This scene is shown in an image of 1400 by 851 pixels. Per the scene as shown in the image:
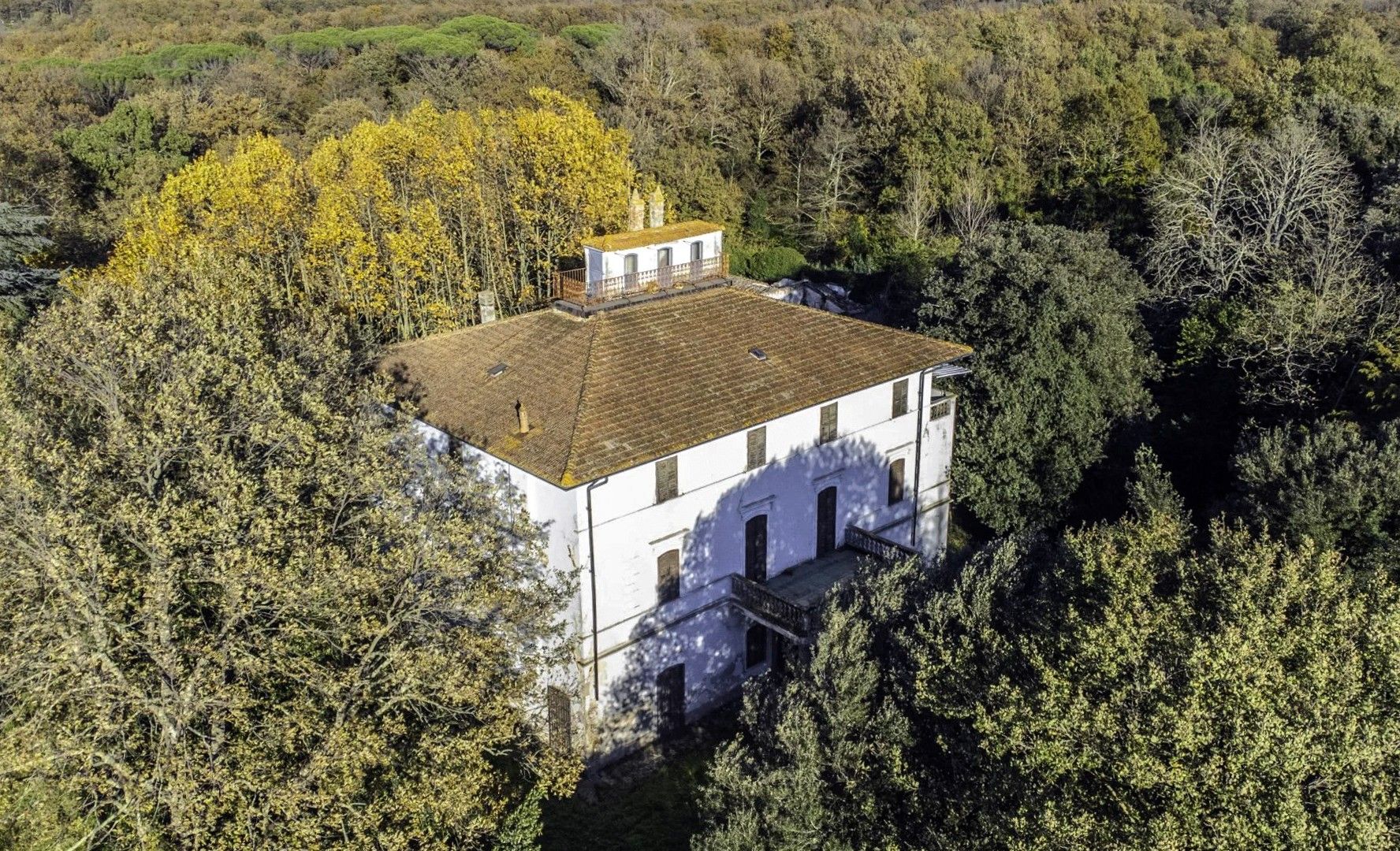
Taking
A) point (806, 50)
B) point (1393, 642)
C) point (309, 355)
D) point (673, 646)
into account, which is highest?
point (806, 50)

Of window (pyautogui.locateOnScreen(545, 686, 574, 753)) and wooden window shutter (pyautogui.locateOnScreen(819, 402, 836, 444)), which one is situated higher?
wooden window shutter (pyautogui.locateOnScreen(819, 402, 836, 444))

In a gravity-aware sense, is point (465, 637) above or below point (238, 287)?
below

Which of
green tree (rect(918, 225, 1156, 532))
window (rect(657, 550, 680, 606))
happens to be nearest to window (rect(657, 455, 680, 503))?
window (rect(657, 550, 680, 606))

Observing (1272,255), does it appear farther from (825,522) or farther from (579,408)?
(579,408)

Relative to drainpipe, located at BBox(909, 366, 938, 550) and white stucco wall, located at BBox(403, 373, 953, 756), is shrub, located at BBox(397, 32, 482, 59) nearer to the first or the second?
drainpipe, located at BBox(909, 366, 938, 550)

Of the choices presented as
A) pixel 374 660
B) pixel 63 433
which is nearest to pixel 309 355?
pixel 63 433

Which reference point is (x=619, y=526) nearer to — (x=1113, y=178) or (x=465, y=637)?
(x=465, y=637)

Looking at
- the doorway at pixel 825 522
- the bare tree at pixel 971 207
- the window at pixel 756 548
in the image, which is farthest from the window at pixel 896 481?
the bare tree at pixel 971 207

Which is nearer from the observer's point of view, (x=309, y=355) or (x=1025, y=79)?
(x=309, y=355)
